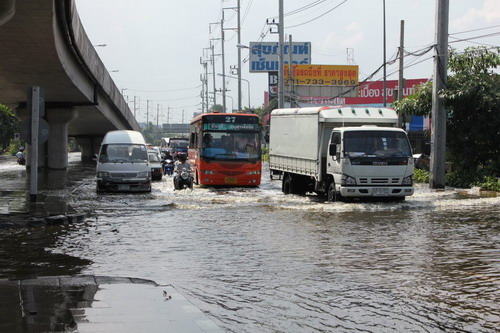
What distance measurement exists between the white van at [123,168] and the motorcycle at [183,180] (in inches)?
43.2

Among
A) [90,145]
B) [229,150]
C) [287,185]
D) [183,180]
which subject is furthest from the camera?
[90,145]

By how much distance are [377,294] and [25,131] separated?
39.2 feet

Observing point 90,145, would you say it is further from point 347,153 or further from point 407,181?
point 407,181

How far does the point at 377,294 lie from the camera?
862 cm

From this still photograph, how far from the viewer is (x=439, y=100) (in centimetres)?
2689

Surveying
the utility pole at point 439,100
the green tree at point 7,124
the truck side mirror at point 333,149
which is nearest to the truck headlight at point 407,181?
the truck side mirror at point 333,149

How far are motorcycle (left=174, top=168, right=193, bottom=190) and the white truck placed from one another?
144 inches

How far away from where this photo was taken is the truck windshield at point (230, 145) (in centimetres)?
2773

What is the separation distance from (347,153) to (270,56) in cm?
7950

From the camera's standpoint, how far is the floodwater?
25.3 ft

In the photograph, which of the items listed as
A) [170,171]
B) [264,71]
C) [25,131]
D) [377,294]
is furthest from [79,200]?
[264,71]

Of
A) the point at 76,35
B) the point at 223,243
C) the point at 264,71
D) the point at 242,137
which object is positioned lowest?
the point at 223,243

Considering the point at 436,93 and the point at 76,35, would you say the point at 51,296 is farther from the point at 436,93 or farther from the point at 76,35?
the point at 436,93

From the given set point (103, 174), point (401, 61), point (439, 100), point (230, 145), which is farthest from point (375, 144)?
point (401, 61)
